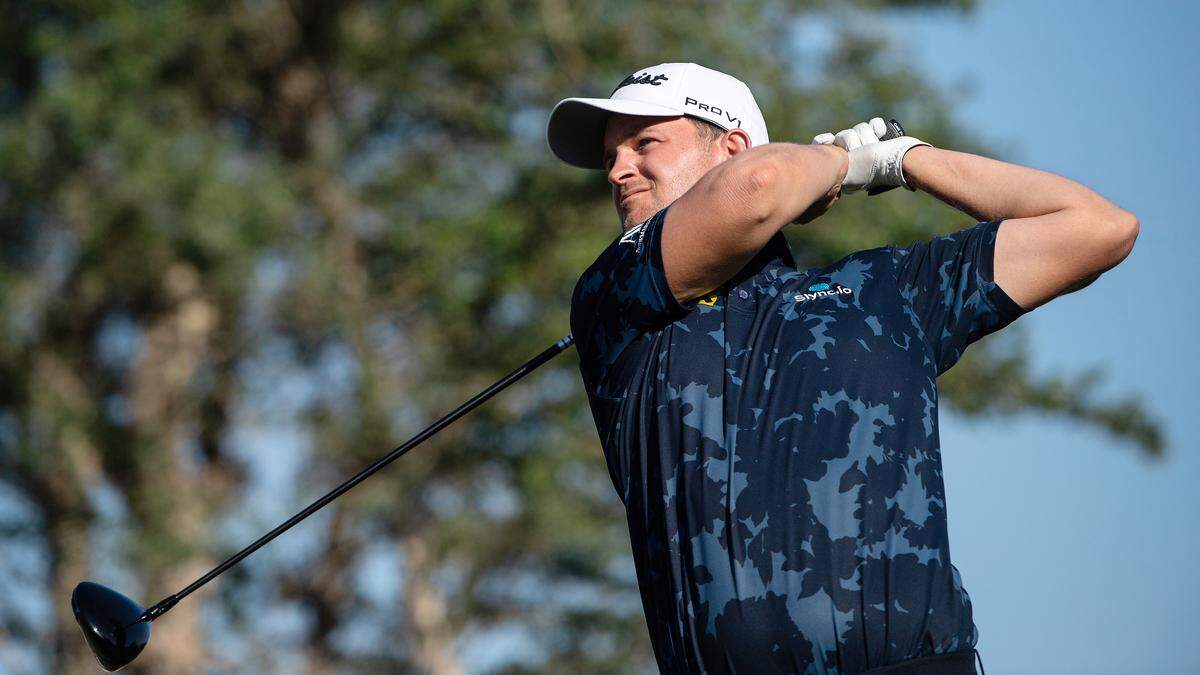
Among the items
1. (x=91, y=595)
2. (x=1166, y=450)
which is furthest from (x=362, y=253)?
(x=91, y=595)

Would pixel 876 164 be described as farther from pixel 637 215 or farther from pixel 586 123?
pixel 586 123

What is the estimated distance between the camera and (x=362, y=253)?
13.5 m

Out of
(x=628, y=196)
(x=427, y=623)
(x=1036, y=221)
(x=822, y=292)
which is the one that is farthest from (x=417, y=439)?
(x=427, y=623)

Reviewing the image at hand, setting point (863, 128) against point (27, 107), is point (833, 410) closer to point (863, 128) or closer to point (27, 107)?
point (863, 128)

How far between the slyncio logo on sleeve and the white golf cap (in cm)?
60

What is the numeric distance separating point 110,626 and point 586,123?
1696mm

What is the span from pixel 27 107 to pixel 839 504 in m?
10.2

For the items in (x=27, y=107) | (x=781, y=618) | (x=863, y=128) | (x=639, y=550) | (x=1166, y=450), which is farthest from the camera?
(x=1166, y=450)

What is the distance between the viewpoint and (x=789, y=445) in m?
2.73

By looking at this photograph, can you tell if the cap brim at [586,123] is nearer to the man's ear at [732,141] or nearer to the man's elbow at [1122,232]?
the man's ear at [732,141]

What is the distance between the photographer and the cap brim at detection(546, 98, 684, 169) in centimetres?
339

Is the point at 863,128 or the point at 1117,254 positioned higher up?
the point at 863,128

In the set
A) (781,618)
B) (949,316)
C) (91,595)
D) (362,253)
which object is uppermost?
(362,253)

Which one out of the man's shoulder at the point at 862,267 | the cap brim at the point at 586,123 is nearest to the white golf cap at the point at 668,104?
the cap brim at the point at 586,123
